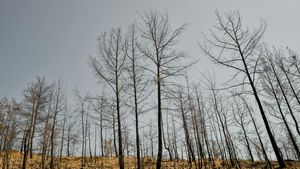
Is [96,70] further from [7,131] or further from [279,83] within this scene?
[279,83]

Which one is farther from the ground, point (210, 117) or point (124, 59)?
point (124, 59)

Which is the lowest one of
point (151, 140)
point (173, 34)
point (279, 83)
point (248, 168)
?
point (248, 168)

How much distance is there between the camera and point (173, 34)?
39.2 feet

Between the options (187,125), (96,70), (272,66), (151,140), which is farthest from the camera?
(151,140)

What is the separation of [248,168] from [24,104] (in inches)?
824

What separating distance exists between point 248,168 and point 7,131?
23.7 metres

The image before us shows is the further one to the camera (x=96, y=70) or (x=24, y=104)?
(x=24, y=104)

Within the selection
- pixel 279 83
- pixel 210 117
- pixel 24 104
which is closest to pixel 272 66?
pixel 279 83

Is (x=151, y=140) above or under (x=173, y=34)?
under

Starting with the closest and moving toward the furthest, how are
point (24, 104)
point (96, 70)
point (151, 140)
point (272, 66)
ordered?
point (96, 70) < point (24, 104) < point (272, 66) < point (151, 140)

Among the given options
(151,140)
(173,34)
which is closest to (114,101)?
(173,34)

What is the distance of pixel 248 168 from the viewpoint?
19391 mm

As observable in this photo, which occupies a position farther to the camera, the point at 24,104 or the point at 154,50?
the point at 24,104

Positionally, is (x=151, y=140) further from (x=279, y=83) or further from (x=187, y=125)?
(x=279, y=83)
